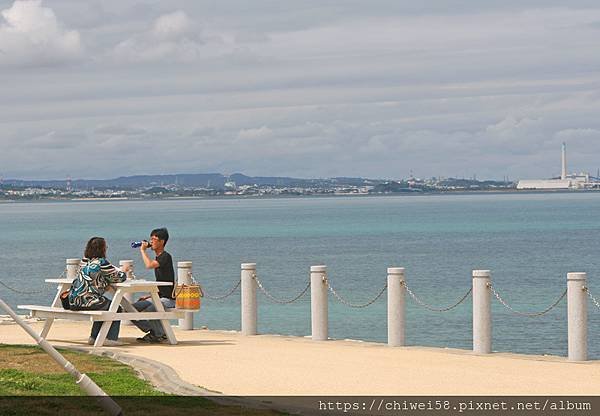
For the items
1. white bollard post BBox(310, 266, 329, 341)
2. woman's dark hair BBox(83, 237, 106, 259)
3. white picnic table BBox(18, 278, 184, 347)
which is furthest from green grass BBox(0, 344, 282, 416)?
white bollard post BBox(310, 266, 329, 341)

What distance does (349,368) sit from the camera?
589 inches

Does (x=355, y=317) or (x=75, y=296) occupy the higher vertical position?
(x=75, y=296)

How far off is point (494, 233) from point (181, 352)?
95.4m

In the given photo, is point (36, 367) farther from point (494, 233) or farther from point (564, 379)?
point (494, 233)

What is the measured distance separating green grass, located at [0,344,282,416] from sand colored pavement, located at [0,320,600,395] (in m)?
0.86

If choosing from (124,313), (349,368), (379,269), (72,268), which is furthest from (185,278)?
(379,269)

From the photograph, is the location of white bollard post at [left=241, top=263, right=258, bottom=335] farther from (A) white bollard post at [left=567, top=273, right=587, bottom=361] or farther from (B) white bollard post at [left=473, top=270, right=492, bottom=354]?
(A) white bollard post at [left=567, top=273, right=587, bottom=361]

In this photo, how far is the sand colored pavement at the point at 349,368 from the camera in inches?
520

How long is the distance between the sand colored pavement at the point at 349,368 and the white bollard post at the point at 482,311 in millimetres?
252

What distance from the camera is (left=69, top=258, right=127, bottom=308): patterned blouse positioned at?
1750cm

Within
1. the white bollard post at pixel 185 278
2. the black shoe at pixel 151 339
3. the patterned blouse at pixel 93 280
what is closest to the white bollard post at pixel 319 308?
the black shoe at pixel 151 339

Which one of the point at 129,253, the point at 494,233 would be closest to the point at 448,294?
the point at 129,253

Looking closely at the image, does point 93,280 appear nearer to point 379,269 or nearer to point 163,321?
point 163,321

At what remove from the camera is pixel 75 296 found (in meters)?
17.7
